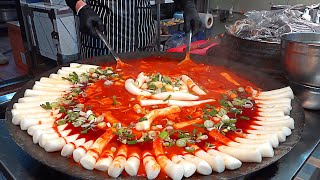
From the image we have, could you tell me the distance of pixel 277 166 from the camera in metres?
1.41

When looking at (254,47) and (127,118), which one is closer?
(127,118)

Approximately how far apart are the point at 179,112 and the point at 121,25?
175 centimetres

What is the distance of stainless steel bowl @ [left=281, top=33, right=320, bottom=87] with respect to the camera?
1792 mm

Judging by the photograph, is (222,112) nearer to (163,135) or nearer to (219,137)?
(219,137)

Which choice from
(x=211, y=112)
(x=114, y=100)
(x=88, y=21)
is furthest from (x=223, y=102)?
(x=88, y=21)

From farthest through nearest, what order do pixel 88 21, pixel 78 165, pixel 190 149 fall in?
1. pixel 88 21
2. pixel 190 149
3. pixel 78 165

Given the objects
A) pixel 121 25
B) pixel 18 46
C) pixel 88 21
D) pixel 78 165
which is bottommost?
pixel 18 46

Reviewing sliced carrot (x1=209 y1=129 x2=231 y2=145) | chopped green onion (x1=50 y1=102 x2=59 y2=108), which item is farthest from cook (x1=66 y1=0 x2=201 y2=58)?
sliced carrot (x1=209 y1=129 x2=231 y2=145)

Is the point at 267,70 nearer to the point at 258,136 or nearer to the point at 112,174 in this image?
the point at 258,136

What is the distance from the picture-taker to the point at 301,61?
186cm

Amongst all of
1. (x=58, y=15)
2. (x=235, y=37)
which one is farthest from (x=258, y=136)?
(x=58, y=15)

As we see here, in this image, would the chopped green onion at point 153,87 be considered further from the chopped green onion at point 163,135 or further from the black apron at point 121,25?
the black apron at point 121,25

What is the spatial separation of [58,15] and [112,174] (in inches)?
183

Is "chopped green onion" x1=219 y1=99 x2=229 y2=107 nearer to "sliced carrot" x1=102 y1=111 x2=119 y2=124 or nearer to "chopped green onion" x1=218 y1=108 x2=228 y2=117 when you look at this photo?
"chopped green onion" x1=218 y1=108 x2=228 y2=117
